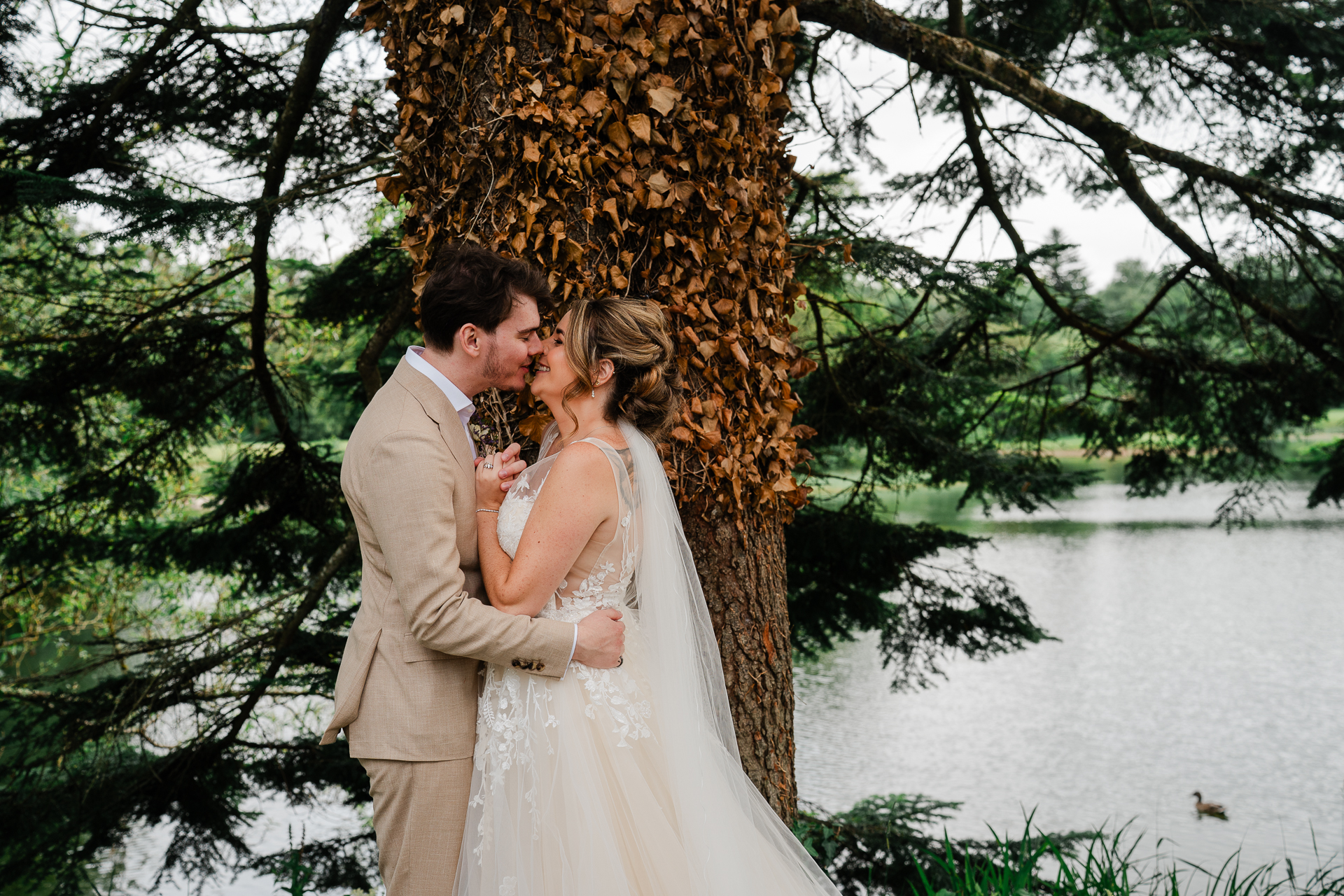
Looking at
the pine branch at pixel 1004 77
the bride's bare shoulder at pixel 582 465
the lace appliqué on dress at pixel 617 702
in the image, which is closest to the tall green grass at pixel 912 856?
the lace appliqué on dress at pixel 617 702

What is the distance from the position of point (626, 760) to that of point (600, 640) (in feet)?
0.95

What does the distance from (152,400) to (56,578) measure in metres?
1.70

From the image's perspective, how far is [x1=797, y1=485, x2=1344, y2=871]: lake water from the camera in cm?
969

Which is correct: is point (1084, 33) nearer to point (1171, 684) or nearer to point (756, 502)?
point (756, 502)

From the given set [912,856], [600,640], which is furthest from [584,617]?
[912,856]

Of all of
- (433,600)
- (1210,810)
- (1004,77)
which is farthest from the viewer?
(1210,810)

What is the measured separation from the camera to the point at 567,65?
95.8 inches

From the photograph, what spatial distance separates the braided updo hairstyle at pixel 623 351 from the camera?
2316 millimetres

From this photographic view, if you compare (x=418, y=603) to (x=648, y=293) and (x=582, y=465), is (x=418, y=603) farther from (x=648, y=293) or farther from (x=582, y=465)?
(x=648, y=293)

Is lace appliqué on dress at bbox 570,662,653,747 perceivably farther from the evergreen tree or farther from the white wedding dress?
the evergreen tree

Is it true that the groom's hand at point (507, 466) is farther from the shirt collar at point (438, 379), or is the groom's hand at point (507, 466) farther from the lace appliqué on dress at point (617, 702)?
the lace appliqué on dress at point (617, 702)

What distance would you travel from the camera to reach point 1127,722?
11977mm

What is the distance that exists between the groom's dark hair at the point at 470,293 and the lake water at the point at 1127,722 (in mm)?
6372

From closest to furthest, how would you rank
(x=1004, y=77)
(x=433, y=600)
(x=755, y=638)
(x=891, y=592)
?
(x=433, y=600) < (x=755, y=638) < (x=1004, y=77) < (x=891, y=592)
